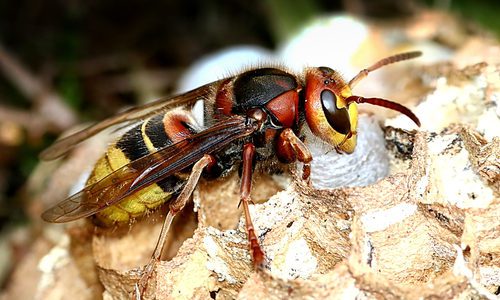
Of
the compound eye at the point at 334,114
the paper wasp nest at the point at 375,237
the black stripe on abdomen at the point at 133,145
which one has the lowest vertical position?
the paper wasp nest at the point at 375,237

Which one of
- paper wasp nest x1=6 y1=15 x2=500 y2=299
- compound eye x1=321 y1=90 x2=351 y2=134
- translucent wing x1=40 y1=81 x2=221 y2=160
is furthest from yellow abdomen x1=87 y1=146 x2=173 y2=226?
compound eye x1=321 y1=90 x2=351 y2=134

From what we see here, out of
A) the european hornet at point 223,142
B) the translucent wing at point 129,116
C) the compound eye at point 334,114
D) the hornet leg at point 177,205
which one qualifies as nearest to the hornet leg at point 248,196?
the european hornet at point 223,142

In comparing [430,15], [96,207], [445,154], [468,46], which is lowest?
[96,207]

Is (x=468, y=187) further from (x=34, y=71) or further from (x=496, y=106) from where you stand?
(x=34, y=71)

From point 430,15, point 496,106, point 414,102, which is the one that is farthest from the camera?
→ point 430,15

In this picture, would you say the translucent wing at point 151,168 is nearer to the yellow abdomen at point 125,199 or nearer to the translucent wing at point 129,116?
the yellow abdomen at point 125,199

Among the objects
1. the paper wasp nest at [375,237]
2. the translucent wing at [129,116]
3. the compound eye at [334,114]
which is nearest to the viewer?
the paper wasp nest at [375,237]

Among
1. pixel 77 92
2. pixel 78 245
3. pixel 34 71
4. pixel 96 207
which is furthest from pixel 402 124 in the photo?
pixel 34 71

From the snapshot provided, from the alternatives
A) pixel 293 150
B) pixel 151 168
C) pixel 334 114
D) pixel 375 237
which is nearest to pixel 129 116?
pixel 151 168
